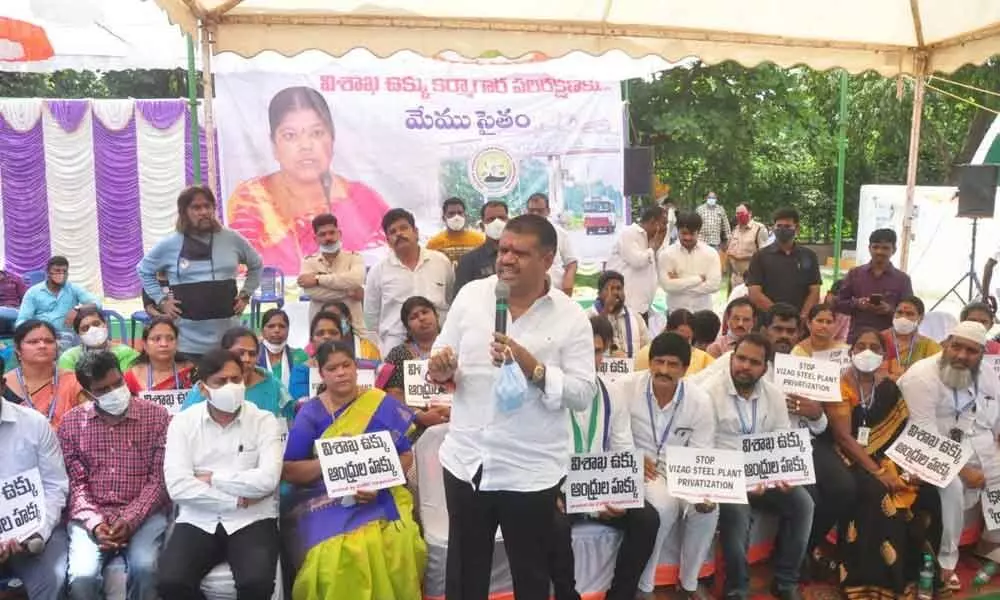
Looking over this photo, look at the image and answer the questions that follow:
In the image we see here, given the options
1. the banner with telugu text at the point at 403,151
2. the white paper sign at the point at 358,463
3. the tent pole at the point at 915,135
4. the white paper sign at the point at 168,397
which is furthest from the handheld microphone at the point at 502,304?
the banner with telugu text at the point at 403,151

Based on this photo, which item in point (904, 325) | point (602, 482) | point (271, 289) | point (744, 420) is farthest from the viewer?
point (271, 289)

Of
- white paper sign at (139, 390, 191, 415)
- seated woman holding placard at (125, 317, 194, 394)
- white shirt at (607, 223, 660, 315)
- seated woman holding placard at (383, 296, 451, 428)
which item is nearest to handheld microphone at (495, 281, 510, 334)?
seated woman holding placard at (383, 296, 451, 428)

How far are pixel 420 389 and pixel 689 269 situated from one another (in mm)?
3371

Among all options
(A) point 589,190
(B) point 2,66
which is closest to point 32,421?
(B) point 2,66

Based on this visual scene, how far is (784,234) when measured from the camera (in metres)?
6.52

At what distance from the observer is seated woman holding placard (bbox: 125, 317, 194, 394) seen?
185 inches

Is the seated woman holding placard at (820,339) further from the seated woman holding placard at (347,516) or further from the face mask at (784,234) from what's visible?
the seated woman holding placard at (347,516)

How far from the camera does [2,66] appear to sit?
10.8 metres

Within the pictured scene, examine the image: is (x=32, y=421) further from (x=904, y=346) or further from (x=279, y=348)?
(x=904, y=346)

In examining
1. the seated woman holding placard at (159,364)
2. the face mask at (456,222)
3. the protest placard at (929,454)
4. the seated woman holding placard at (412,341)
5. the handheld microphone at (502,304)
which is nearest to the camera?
the handheld microphone at (502,304)

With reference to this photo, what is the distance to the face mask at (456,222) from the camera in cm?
636

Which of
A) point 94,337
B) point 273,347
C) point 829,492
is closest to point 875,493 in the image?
point 829,492

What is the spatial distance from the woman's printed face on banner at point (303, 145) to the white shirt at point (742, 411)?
9.00m

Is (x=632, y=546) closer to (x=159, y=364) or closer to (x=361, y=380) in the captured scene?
(x=361, y=380)
